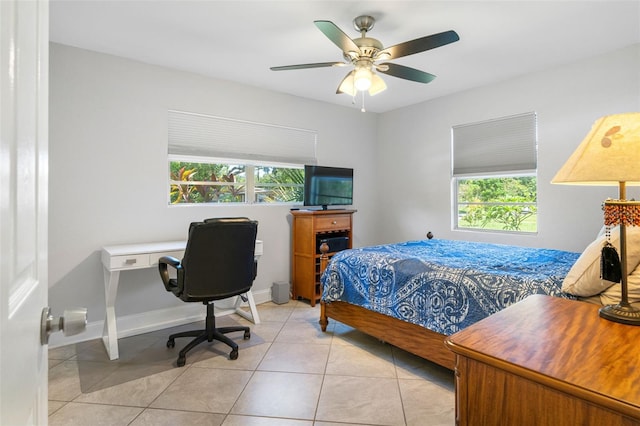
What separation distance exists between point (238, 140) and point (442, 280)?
8.72 ft

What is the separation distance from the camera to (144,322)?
10.4 ft

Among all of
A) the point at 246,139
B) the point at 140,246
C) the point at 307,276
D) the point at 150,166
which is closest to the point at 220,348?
the point at 140,246

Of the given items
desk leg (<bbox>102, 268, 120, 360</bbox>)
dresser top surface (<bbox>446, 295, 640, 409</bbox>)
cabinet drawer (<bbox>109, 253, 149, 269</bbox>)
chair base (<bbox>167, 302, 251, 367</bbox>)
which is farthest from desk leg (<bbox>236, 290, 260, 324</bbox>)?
dresser top surface (<bbox>446, 295, 640, 409</bbox>)

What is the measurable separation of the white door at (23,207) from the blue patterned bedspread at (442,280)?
1.95 metres

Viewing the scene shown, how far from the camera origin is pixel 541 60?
316 centimetres

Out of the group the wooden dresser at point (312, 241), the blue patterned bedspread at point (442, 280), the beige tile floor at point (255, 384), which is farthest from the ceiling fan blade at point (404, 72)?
the beige tile floor at point (255, 384)

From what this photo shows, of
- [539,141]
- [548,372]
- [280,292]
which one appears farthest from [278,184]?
[548,372]

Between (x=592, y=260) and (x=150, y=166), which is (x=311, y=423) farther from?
(x=150, y=166)

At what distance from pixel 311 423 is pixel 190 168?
8.88 ft

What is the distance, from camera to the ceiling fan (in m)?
2.05

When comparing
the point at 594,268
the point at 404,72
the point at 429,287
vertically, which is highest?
the point at 404,72

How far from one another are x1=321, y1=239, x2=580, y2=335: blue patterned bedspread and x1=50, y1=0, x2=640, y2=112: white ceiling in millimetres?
1743

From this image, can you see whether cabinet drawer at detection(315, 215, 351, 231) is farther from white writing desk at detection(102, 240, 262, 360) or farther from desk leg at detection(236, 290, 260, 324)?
white writing desk at detection(102, 240, 262, 360)

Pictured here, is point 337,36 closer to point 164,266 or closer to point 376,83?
point 376,83
